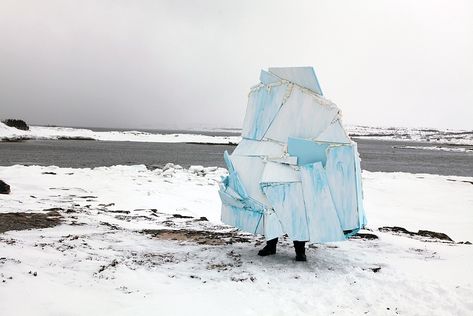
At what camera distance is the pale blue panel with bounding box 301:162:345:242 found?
6.84m

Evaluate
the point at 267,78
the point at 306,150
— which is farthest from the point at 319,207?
the point at 267,78

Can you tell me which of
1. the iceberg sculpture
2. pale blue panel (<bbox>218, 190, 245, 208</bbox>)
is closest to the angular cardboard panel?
the iceberg sculpture

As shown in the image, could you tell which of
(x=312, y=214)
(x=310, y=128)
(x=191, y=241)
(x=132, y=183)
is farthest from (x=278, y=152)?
(x=132, y=183)

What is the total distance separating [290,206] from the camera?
695 cm

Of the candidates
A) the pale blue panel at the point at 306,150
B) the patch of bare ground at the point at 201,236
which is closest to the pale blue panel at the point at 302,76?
the pale blue panel at the point at 306,150

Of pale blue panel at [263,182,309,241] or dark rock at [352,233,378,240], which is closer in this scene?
pale blue panel at [263,182,309,241]

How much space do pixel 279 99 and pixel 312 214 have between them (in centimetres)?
223

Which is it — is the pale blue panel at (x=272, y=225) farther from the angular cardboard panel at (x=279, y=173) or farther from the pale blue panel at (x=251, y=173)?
the angular cardboard panel at (x=279, y=173)

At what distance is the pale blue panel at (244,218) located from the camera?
7090 millimetres

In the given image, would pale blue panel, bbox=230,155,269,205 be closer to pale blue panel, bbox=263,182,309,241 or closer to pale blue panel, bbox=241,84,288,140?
pale blue panel, bbox=263,182,309,241

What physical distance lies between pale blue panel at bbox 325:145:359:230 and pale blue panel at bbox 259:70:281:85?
1.74 meters

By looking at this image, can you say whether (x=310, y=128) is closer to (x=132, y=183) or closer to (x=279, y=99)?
(x=279, y=99)

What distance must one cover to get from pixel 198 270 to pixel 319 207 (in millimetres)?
2236

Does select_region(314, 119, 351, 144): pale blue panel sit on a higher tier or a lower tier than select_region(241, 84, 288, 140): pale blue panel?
lower
